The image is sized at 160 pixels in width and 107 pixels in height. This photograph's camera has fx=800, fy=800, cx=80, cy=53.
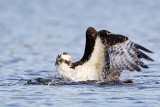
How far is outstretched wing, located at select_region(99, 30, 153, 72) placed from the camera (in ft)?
40.6

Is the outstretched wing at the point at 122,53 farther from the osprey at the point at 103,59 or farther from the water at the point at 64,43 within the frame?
the water at the point at 64,43

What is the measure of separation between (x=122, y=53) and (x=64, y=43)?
5.94m

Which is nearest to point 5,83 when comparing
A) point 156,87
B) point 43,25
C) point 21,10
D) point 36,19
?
point 156,87

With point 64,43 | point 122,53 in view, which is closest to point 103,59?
point 122,53

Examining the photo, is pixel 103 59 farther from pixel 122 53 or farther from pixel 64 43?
pixel 64 43

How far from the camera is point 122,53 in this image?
12.6 m

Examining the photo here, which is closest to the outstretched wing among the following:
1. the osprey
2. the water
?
the osprey

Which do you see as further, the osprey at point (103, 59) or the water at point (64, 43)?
the osprey at point (103, 59)

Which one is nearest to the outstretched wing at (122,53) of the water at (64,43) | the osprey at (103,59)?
the osprey at (103,59)

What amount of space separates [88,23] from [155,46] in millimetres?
5376

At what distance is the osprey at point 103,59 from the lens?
12.4 m

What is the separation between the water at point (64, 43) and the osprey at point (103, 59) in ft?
1.23

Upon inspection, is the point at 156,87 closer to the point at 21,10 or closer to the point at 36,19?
the point at 36,19

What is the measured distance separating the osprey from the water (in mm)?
376
